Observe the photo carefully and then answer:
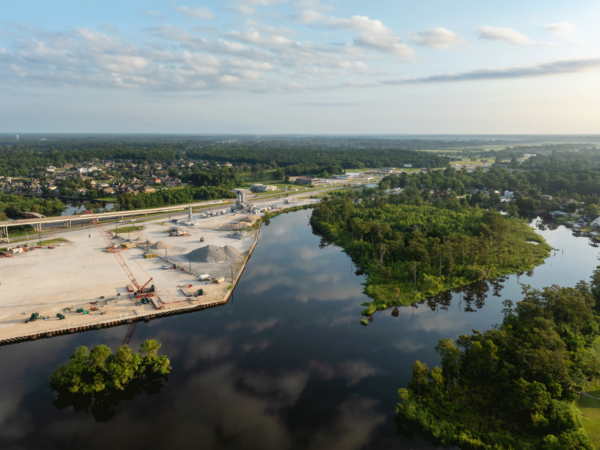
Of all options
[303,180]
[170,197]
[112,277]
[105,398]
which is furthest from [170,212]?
[105,398]

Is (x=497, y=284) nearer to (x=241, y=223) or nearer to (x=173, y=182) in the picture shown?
(x=241, y=223)

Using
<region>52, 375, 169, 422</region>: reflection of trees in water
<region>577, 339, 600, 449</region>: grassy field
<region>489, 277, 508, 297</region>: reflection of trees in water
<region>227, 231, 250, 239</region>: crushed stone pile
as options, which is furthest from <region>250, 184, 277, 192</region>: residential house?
<region>577, 339, 600, 449</region>: grassy field

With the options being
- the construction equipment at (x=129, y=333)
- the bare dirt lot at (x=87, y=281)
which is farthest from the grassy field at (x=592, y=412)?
the construction equipment at (x=129, y=333)

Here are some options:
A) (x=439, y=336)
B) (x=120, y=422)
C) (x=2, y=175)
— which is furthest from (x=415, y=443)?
(x=2, y=175)

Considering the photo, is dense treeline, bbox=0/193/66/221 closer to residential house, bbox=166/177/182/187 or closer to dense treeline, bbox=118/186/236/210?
dense treeline, bbox=118/186/236/210

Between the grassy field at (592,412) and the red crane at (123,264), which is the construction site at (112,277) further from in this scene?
the grassy field at (592,412)

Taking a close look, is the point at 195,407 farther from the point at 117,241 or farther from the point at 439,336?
the point at 117,241
